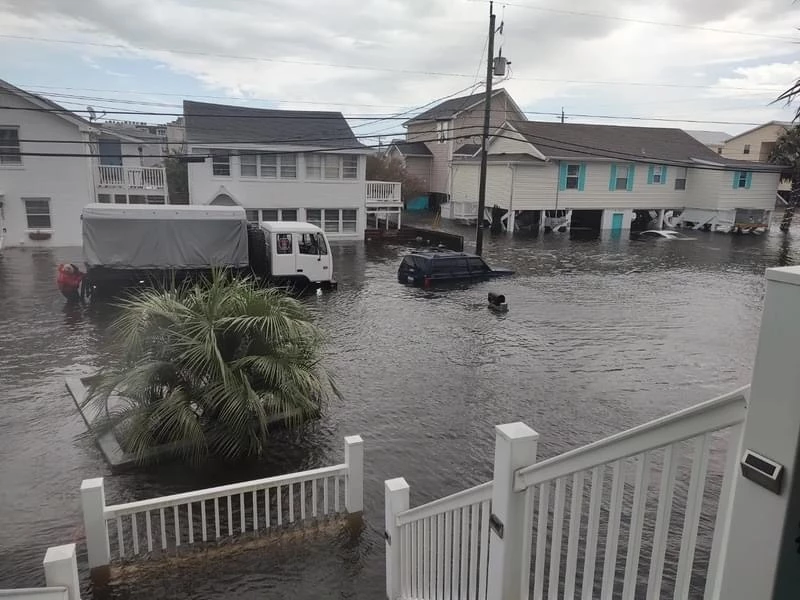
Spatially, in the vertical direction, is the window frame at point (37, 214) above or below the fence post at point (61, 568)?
above

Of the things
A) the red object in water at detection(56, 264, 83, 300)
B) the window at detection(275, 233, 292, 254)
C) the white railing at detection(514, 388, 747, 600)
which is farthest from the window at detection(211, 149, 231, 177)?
the white railing at detection(514, 388, 747, 600)

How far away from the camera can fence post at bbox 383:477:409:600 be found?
455 cm

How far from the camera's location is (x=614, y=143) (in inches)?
1503

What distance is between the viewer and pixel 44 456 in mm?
7500

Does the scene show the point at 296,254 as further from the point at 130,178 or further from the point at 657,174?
the point at 657,174

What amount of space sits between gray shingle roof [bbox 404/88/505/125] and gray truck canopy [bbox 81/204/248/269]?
30804mm

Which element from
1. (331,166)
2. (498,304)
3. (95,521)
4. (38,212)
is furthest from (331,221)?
(95,521)

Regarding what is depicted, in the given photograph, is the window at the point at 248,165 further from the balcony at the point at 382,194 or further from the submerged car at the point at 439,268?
the submerged car at the point at 439,268

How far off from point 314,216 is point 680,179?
85.0 ft

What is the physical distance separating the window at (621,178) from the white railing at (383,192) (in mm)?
15386

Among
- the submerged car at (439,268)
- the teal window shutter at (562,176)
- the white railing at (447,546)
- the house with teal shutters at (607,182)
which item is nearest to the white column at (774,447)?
the white railing at (447,546)

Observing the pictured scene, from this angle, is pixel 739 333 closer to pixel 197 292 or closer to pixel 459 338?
pixel 459 338

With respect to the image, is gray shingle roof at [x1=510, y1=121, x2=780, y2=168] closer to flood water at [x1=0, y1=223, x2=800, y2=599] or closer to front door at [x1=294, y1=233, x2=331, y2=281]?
flood water at [x1=0, y1=223, x2=800, y2=599]

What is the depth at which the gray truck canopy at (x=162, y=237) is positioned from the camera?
1639 centimetres
